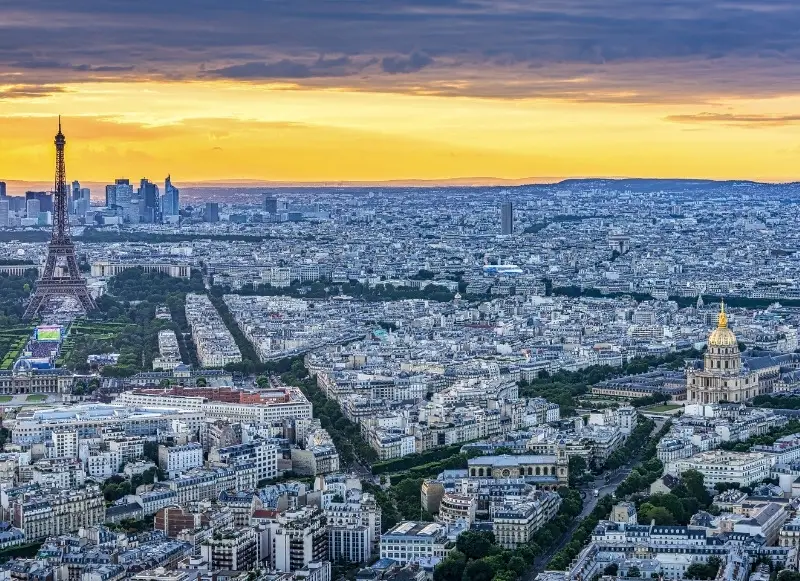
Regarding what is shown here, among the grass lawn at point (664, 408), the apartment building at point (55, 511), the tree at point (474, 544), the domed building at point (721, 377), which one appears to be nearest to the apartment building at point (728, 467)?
the tree at point (474, 544)

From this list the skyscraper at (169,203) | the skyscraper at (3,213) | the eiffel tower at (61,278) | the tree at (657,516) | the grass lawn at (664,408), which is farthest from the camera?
the skyscraper at (169,203)

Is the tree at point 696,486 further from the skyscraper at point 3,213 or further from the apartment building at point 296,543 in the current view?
the skyscraper at point 3,213

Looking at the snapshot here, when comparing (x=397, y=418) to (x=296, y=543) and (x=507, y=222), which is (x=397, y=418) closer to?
(x=296, y=543)

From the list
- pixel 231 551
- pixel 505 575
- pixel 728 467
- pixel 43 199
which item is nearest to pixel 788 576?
pixel 505 575

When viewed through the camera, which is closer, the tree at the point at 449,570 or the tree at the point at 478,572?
the tree at the point at 478,572

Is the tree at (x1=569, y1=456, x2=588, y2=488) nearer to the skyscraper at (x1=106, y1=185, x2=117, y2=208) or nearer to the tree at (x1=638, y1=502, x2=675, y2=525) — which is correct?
the tree at (x1=638, y1=502, x2=675, y2=525)

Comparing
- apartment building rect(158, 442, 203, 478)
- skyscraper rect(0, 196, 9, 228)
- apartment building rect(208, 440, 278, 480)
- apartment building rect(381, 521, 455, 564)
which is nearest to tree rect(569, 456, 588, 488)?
apartment building rect(208, 440, 278, 480)

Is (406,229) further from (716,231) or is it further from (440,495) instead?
(440,495)
